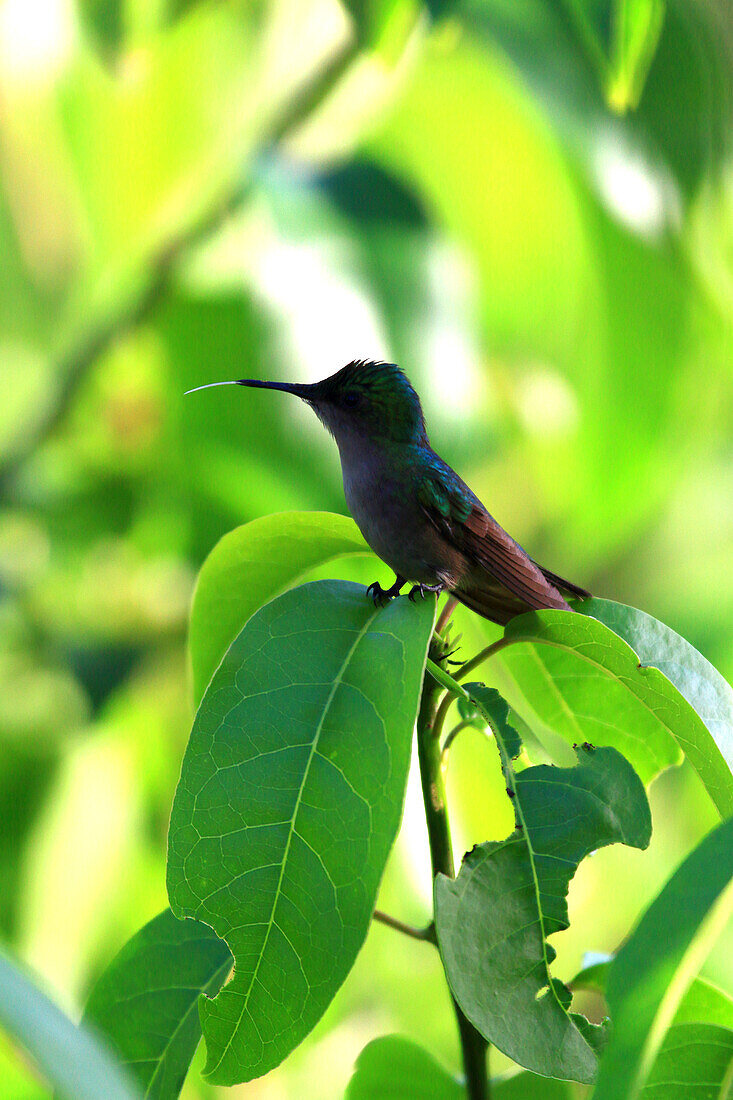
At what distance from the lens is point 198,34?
10.4ft

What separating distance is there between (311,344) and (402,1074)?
177cm

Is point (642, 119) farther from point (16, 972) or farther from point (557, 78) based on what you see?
point (16, 972)

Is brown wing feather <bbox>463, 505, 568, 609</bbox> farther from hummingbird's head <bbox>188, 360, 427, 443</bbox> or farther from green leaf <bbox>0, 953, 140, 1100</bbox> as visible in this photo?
green leaf <bbox>0, 953, 140, 1100</bbox>

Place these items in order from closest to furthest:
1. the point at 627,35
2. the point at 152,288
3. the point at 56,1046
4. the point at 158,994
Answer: the point at 56,1046 < the point at 158,994 < the point at 627,35 < the point at 152,288

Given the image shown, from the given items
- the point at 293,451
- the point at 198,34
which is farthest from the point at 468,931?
the point at 198,34

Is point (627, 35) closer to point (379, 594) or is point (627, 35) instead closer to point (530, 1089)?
point (379, 594)

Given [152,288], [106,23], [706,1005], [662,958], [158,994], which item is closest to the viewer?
[662,958]

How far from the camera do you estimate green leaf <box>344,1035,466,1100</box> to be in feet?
3.55

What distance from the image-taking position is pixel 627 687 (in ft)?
3.01

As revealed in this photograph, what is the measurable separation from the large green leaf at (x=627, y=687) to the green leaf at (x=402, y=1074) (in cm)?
37

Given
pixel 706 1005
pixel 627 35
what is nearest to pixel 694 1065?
pixel 706 1005

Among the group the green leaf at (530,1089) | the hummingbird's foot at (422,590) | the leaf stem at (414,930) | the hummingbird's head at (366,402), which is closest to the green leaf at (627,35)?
the hummingbird's head at (366,402)

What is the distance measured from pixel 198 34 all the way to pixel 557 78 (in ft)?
4.23

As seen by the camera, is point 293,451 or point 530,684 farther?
point 293,451
